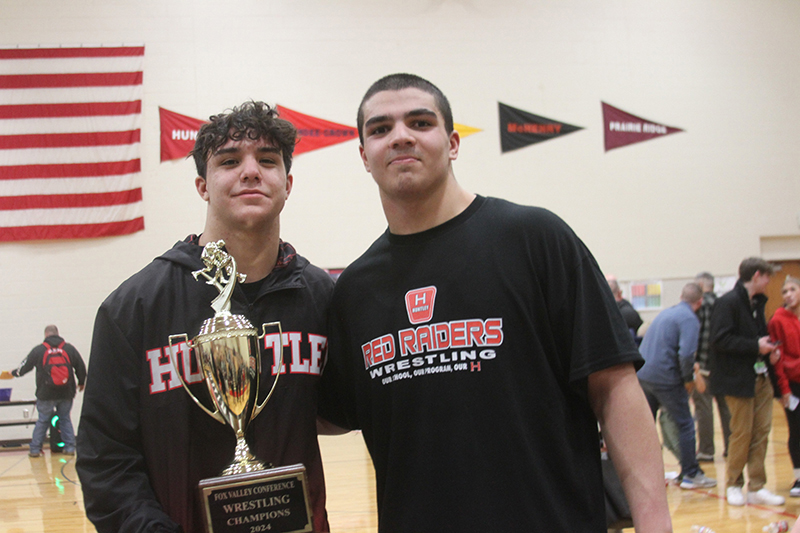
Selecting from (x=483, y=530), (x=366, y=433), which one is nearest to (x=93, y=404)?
(x=366, y=433)

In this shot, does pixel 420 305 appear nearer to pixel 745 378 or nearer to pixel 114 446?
pixel 114 446

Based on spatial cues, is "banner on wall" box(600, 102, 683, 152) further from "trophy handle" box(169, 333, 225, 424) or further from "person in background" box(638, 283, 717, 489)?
"trophy handle" box(169, 333, 225, 424)

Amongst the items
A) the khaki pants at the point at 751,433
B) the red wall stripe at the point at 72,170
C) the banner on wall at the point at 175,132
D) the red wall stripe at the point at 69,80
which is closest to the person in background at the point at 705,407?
the khaki pants at the point at 751,433

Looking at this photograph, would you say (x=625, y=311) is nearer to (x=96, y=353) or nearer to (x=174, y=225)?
(x=96, y=353)

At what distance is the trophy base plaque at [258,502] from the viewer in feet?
5.39

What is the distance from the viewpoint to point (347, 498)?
5977mm

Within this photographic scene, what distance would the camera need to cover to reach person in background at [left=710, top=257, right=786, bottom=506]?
5023 millimetres

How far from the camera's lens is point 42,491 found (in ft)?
22.4

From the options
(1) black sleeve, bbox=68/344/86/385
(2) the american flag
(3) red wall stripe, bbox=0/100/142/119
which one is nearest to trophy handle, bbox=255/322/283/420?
(1) black sleeve, bbox=68/344/86/385

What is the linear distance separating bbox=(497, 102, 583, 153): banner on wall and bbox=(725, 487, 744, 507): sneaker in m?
7.23

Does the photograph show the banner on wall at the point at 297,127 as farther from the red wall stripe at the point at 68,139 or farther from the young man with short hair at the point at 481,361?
the young man with short hair at the point at 481,361

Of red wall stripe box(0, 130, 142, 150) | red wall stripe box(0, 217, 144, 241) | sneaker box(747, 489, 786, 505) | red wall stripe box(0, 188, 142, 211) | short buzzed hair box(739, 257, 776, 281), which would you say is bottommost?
sneaker box(747, 489, 786, 505)

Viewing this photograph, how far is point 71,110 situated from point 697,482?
1006 centimetres

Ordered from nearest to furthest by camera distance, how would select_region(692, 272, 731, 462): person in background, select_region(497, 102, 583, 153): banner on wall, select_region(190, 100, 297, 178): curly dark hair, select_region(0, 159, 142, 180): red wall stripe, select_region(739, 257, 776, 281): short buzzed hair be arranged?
select_region(190, 100, 297, 178): curly dark hair
select_region(739, 257, 776, 281): short buzzed hair
select_region(692, 272, 731, 462): person in background
select_region(0, 159, 142, 180): red wall stripe
select_region(497, 102, 583, 153): banner on wall
